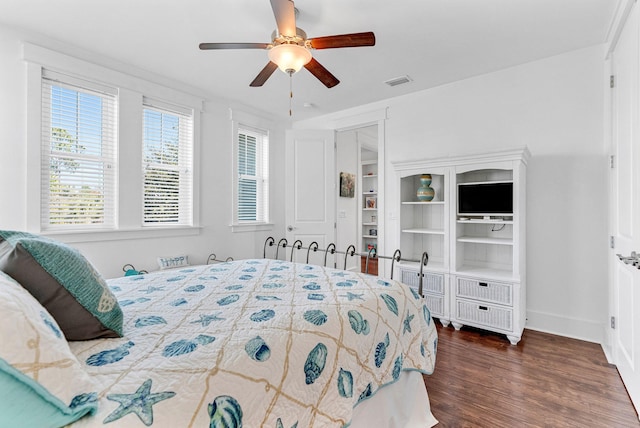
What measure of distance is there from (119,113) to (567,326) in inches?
189

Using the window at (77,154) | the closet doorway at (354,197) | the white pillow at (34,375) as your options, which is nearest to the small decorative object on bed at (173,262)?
the window at (77,154)

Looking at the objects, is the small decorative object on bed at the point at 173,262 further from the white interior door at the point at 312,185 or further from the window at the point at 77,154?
the white interior door at the point at 312,185

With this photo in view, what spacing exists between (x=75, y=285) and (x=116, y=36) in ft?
8.38

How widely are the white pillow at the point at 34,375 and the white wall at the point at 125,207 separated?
247cm

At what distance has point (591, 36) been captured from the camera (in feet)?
8.70

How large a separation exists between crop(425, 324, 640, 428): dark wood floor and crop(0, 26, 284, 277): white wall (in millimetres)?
2824

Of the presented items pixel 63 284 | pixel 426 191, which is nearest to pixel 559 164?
pixel 426 191

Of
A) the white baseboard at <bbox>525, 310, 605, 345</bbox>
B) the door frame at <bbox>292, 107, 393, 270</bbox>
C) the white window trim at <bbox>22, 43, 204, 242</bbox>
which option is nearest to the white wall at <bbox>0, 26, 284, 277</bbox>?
the white window trim at <bbox>22, 43, 204, 242</bbox>

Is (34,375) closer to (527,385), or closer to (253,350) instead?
(253,350)

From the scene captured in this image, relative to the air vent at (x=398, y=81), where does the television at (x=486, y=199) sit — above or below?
below

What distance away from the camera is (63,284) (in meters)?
1.01

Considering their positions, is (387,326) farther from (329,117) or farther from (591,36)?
(329,117)

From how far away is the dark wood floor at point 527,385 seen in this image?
1.80m

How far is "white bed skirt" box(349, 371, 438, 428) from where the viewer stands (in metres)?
1.37
